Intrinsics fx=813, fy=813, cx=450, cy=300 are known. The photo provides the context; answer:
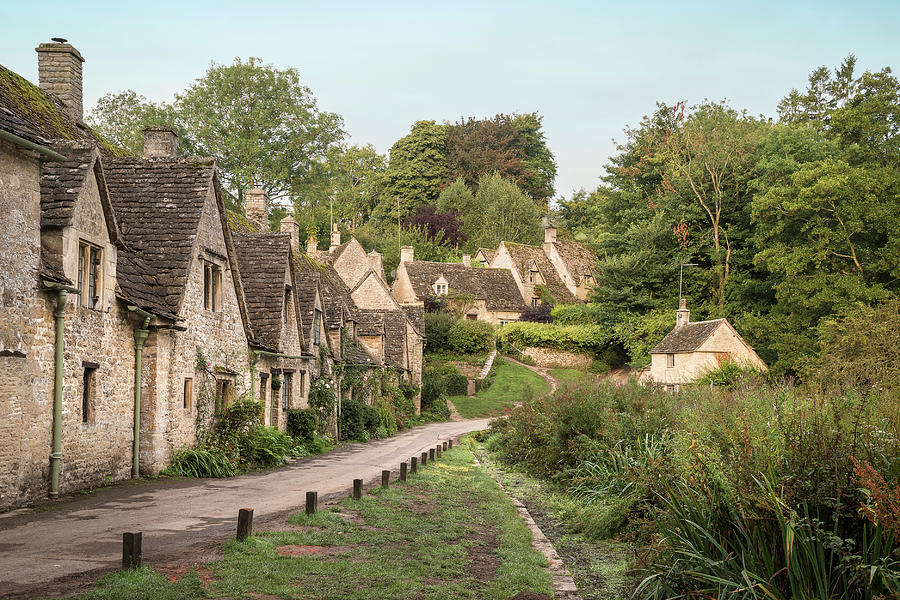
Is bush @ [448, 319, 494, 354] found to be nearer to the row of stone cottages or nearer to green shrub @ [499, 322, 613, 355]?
green shrub @ [499, 322, 613, 355]

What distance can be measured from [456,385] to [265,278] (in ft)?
101

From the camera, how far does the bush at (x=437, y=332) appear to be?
62.2 m

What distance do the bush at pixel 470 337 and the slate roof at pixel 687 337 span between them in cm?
1412

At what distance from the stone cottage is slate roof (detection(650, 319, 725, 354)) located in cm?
2092

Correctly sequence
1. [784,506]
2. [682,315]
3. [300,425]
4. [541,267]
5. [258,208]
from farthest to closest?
[541,267], [682,315], [258,208], [300,425], [784,506]

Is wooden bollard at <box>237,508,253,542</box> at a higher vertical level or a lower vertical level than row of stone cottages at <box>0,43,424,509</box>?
lower

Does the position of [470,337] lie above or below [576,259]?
below

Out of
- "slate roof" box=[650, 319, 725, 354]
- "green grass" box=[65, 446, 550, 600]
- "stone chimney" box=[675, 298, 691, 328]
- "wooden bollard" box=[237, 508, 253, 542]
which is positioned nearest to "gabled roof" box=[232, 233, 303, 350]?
"green grass" box=[65, 446, 550, 600]

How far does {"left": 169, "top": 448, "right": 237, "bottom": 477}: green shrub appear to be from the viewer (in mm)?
18500

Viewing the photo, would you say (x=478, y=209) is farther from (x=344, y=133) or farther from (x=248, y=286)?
(x=248, y=286)

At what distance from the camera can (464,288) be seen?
72562 mm

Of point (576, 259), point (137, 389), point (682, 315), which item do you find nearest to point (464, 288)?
point (576, 259)

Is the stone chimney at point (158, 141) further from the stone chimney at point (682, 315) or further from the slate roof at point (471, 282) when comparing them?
the slate roof at point (471, 282)

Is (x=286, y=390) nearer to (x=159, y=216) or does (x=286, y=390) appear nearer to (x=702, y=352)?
(x=159, y=216)
